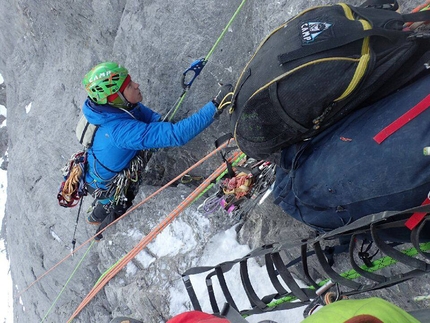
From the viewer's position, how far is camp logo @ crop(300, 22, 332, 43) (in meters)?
2.18

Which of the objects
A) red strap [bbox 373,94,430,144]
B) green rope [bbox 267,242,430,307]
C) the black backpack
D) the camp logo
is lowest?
green rope [bbox 267,242,430,307]

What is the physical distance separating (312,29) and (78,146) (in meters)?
6.65

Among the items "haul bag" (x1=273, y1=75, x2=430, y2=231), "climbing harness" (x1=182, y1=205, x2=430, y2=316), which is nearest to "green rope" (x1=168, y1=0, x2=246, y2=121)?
"climbing harness" (x1=182, y1=205, x2=430, y2=316)

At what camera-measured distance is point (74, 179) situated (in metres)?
5.48

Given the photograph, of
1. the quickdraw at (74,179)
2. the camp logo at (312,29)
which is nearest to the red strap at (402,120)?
the camp logo at (312,29)

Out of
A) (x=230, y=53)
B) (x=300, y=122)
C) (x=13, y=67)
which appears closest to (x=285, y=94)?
(x=300, y=122)

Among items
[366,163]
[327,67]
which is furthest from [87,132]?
[366,163]

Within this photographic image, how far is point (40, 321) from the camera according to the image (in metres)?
8.04

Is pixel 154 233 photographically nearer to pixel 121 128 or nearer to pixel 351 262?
pixel 121 128

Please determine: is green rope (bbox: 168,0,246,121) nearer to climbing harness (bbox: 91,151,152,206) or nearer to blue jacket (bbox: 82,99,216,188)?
blue jacket (bbox: 82,99,216,188)

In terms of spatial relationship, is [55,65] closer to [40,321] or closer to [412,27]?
[40,321]

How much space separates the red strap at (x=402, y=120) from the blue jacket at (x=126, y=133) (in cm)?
225

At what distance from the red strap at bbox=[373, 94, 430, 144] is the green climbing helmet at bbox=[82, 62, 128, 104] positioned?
10.6 ft

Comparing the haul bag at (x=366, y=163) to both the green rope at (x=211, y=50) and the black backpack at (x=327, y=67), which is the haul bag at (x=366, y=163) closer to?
the black backpack at (x=327, y=67)
